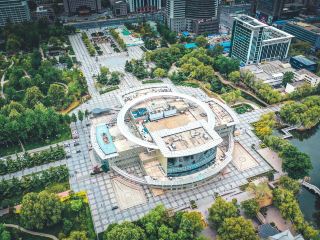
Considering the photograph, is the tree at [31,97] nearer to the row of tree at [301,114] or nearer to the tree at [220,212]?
the tree at [220,212]

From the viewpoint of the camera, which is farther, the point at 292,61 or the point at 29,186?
the point at 292,61

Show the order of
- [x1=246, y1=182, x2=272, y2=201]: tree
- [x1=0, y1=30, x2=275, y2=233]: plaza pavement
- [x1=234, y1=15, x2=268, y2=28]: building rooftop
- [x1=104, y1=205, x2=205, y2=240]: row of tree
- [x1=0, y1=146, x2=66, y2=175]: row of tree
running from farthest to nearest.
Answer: [x1=234, y1=15, x2=268, y2=28]: building rooftop < [x1=0, y1=146, x2=66, y2=175]: row of tree < [x1=246, y1=182, x2=272, y2=201]: tree < [x1=0, y1=30, x2=275, y2=233]: plaza pavement < [x1=104, y1=205, x2=205, y2=240]: row of tree

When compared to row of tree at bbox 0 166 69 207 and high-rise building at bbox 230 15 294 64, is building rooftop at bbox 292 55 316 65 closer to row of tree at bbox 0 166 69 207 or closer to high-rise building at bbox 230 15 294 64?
high-rise building at bbox 230 15 294 64

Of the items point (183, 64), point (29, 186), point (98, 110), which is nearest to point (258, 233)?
point (29, 186)

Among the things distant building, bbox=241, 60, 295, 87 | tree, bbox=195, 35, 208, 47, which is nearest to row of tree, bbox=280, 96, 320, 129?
distant building, bbox=241, 60, 295, 87

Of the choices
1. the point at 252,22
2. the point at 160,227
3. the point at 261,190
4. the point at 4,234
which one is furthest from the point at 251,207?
the point at 252,22

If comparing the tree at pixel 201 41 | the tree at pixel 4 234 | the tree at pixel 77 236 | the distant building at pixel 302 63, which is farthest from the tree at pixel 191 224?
the tree at pixel 201 41

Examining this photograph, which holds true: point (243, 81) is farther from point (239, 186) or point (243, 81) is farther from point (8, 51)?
point (8, 51)

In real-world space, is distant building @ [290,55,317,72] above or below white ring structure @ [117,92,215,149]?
below
